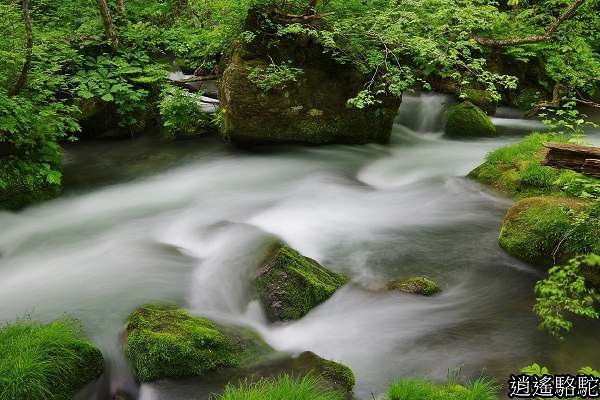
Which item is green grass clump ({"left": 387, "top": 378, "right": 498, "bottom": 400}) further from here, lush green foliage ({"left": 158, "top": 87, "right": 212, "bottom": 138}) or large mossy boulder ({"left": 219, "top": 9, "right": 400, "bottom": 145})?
lush green foliage ({"left": 158, "top": 87, "right": 212, "bottom": 138})

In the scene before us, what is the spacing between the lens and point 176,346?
12.7 feet

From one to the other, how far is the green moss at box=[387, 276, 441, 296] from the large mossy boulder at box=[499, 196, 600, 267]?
1.31 meters

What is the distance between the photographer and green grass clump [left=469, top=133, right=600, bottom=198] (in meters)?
6.98

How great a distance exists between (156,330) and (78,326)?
1.01 metres

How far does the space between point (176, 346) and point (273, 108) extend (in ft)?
20.6

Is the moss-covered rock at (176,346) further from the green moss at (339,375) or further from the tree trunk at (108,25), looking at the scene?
the tree trunk at (108,25)

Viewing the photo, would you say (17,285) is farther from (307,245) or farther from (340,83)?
(340,83)

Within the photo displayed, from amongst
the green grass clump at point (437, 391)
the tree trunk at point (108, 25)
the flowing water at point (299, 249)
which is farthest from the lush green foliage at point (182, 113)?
the green grass clump at point (437, 391)

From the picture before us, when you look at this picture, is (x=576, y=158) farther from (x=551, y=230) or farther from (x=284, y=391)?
(x=284, y=391)

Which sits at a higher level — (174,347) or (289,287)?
(289,287)

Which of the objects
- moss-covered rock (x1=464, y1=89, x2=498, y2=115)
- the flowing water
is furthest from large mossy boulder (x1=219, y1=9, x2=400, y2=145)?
moss-covered rock (x1=464, y1=89, x2=498, y2=115)

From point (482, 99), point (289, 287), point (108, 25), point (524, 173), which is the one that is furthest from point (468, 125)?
point (108, 25)

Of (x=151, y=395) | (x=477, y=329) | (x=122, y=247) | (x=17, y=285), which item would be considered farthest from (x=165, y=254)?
(x=477, y=329)

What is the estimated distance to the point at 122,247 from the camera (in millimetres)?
6379
